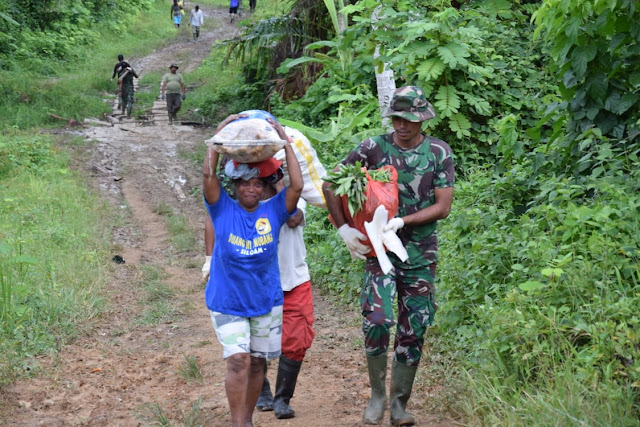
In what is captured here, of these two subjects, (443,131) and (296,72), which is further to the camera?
(296,72)

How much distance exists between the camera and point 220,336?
4.36 meters

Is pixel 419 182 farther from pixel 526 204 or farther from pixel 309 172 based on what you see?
pixel 526 204

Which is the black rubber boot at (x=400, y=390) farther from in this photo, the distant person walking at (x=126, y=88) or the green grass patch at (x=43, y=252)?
the distant person walking at (x=126, y=88)

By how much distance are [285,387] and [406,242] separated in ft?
4.23

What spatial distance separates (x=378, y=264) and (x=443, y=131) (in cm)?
547

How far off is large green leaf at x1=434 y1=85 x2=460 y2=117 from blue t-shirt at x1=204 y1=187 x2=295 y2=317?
5.32 metres

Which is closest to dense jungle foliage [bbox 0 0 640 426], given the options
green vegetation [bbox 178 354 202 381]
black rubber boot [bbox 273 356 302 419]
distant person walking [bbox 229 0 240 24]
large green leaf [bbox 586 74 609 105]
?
large green leaf [bbox 586 74 609 105]

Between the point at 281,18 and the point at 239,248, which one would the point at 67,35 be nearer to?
the point at 281,18

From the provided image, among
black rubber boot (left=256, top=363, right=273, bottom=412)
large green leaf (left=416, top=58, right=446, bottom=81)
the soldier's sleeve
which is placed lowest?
black rubber boot (left=256, top=363, right=273, bottom=412)

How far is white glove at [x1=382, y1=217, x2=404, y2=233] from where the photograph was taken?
4406mm

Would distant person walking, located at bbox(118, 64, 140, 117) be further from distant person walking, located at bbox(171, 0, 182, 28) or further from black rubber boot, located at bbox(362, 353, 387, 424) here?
black rubber boot, located at bbox(362, 353, 387, 424)

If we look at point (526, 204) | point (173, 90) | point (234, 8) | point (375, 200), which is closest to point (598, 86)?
point (526, 204)

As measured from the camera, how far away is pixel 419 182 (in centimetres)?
464

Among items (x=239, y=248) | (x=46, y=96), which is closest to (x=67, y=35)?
(x=46, y=96)
